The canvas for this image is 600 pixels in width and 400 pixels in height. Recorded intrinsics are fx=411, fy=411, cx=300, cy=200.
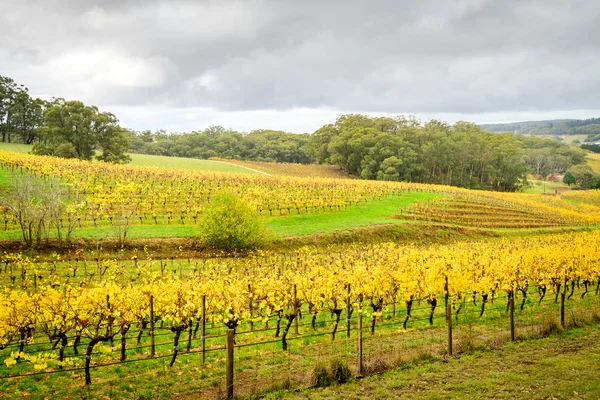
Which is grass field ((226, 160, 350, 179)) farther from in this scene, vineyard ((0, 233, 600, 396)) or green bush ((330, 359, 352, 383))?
green bush ((330, 359, 352, 383))

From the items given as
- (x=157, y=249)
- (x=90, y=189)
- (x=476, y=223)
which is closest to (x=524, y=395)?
(x=157, y=249)

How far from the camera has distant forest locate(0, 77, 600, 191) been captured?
57.8m

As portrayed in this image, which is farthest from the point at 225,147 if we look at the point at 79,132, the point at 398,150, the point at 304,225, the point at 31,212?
the point at 31,212

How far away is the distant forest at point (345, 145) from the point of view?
5784 centimetres

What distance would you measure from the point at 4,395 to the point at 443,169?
320 feet

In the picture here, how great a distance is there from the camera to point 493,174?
95.8 m

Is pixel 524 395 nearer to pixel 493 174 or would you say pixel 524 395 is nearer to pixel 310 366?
pixel 310 366

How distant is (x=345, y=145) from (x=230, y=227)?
6010 centimetres

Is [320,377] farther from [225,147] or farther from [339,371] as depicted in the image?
[225,147]

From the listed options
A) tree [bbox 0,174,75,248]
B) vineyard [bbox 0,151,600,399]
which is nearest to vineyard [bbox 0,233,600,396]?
vineyard [bbox 0,151,600,399]

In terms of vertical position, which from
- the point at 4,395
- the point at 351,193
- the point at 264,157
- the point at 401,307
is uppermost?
the point at 264,157

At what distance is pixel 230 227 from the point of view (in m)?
31.0

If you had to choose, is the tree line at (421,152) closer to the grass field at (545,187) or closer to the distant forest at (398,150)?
the distant forest at (398,150)

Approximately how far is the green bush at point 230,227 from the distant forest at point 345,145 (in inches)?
1375
